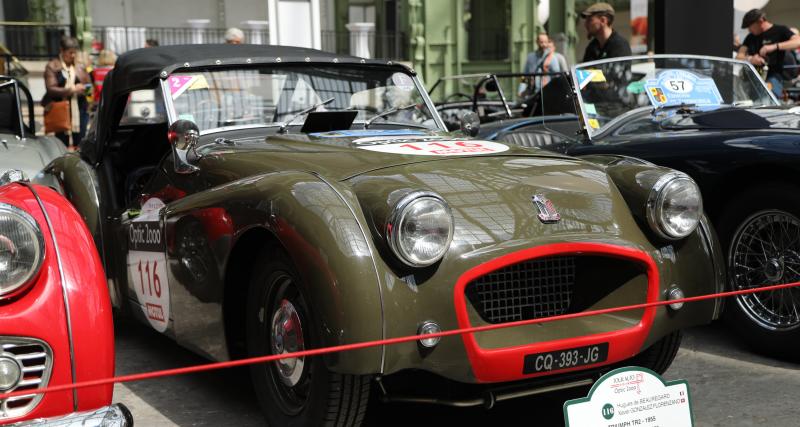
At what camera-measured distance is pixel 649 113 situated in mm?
5590

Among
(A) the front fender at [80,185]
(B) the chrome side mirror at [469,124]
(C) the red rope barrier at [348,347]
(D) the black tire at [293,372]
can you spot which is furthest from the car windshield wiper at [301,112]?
(C) the red rope barrier at [348,347]

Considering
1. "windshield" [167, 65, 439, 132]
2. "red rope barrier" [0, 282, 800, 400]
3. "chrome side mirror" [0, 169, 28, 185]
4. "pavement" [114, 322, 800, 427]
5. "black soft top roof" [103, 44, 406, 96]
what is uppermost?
"black soft top roof" [103, 44, 406, 96]

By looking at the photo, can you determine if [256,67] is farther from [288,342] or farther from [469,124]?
[288,342]

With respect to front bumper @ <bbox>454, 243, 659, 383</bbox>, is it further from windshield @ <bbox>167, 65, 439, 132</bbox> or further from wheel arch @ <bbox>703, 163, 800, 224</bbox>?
windshield @ <bbox>167, 65, 439, 132</bbox>

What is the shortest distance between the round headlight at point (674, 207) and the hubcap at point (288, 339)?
1.35 m

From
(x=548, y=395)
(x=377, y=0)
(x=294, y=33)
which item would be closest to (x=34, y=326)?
(x=548, y=395)

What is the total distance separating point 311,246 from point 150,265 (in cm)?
141

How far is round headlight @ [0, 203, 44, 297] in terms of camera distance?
287 centimetres

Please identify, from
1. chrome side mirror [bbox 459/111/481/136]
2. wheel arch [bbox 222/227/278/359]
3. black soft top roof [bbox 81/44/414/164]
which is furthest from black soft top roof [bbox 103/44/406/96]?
wheel arch [bbox 222/227/278/359]

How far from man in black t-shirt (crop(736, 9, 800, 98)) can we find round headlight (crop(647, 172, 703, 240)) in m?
6.40

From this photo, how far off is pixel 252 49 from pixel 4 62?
1453 cm

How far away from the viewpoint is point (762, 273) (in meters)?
4.66

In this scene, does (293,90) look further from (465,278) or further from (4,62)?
(4,62)

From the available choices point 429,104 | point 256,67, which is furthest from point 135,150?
point 429,104
